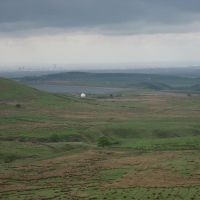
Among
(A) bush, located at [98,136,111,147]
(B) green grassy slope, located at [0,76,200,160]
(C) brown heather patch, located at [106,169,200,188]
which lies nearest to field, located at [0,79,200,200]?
(C) brown heather patch, located at [106,169,200,188]

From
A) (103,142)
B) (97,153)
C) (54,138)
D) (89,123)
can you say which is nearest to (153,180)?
(97,153)

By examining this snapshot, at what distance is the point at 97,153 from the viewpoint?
94.7 m

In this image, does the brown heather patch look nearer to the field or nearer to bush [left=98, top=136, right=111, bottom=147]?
the field

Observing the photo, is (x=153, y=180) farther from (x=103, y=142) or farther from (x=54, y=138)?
(x=54, y=138)

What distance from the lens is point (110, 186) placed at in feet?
217

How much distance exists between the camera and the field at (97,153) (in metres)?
64.1

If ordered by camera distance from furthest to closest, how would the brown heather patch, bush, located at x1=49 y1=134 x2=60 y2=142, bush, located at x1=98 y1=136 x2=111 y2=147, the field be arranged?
bush, located at x1=49 y1=134 x2=60 y2=142, bush, located at x1=98 y1=136 x2=111 y2=147, the brown heather patch, the field

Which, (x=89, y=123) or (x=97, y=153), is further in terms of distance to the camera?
(x=89, y=123)

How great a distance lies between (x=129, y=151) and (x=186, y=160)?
638 inches

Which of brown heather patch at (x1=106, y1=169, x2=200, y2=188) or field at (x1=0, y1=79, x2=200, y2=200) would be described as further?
brown heather patch at (x1=106, y1=169, x2=200, y2=188)

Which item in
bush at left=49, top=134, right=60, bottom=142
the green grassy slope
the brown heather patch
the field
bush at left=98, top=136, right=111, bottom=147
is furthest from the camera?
bush at left=49, top=134, right=60, bottom=142

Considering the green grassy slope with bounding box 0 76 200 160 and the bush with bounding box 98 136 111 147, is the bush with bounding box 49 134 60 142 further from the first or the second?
the bush with bounding box 98 136 111 147

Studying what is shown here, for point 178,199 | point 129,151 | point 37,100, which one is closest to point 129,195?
point 178,199

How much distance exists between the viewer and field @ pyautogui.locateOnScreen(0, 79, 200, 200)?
64125 mm
